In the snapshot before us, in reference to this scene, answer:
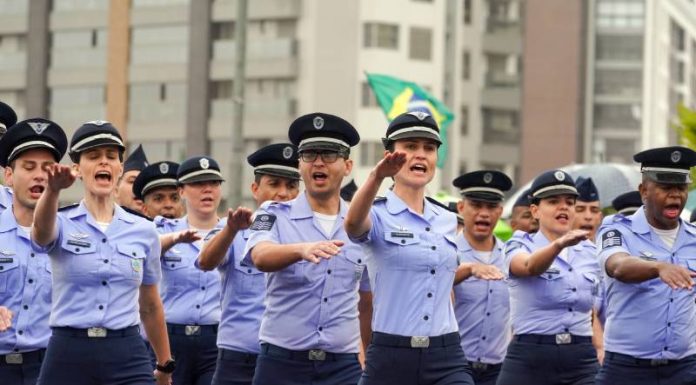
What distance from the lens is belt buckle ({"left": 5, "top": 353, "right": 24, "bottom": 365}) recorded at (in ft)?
39.4

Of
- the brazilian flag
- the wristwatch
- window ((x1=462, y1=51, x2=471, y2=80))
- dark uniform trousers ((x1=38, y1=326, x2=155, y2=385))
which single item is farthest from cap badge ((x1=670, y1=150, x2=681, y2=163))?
window ((x1=462, y1=51, x2=471, y2=80))

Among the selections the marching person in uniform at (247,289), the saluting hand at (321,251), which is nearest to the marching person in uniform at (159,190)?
the marching person in uniform at (247,289)

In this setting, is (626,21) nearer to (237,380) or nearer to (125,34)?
(125,34)

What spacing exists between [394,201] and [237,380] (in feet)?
8.42

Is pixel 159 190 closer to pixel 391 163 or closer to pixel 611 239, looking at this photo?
pixel 611 239

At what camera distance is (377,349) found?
36.4ft

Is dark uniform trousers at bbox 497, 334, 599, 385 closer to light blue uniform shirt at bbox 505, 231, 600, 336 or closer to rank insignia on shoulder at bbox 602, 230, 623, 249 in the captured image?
light blue uniform shirt at bbox 505, 231, 600, 336

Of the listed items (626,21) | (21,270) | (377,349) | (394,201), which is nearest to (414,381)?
(377,349)

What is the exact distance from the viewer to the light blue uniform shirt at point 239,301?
44.1ft

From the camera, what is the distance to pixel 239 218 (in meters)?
11.1

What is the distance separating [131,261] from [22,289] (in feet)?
4.14

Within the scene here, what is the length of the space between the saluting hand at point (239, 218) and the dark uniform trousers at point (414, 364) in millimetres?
1134

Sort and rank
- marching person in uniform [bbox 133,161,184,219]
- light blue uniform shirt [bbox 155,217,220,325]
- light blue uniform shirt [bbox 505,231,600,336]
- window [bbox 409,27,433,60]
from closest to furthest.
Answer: light blue uniform shirt [bbox 505,231,600,336]
light blue uniform shirt [bbox 155,217,220,325]
marching person in uniform [bbox 133,161,184,219]
window [bbox 409,27,433,60]

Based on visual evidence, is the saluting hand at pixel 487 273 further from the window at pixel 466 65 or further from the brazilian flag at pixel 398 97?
the window at pixel 466 65
